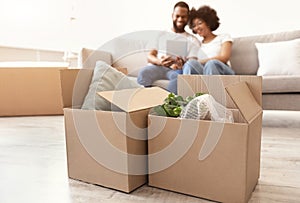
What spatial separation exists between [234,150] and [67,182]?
1.90 feet

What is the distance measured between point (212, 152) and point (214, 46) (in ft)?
4.44

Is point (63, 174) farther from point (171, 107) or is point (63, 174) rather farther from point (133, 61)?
point (133, 61)

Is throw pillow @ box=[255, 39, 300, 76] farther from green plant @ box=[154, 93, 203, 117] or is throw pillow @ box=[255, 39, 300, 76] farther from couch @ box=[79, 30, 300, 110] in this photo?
green plant @ box=[154, 93, 203, 117]

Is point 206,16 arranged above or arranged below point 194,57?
above

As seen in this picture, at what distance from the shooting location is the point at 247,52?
216 cm

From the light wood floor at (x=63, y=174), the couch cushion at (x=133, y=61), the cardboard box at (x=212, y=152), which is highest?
the couch cushion at (x=133, y=61)

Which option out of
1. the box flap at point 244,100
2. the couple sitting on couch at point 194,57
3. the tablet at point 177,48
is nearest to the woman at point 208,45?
the couple sitting on couch at point 194,57

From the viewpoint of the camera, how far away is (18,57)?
3.20 m

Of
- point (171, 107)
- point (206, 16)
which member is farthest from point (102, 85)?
point (206, 16)

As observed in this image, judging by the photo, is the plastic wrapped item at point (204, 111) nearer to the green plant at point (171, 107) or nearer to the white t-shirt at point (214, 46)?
the green plant at point (171, 107)

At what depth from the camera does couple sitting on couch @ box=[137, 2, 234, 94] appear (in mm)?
1814

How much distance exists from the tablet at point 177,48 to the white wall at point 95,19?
740mm

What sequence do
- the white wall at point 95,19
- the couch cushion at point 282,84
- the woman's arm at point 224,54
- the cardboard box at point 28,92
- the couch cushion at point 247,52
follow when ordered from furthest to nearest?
the white wall at point 95,19, the cardboard box at point 28,92, the couch cushion at point 247,52, the woman's arm at point 224,54, the couch cushion at point 282,84

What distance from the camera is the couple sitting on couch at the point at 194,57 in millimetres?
1814
